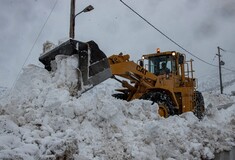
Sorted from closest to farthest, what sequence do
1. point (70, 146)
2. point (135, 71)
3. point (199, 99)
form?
point (70, 146)
point (135, 71)
point (199, 99)

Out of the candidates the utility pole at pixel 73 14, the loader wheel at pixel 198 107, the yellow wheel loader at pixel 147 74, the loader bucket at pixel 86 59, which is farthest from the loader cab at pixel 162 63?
the loader bucket at pixel 86 59

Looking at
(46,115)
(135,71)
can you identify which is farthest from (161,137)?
(135,71)

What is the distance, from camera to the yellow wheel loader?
267 inches

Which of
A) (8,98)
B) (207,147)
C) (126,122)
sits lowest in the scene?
(207,147)

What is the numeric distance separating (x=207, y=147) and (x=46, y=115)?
3909 mm

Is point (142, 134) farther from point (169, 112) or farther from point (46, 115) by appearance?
point (169, 112)

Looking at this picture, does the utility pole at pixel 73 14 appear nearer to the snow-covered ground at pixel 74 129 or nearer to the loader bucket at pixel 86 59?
the snow-covered ground at pixel 74 129

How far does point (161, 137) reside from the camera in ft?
21.6

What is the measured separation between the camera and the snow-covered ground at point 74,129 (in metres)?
4.67

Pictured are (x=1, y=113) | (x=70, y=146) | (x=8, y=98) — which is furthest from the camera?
(x=8, y=98)

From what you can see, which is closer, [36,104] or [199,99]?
[36,104]

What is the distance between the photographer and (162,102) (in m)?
10.3

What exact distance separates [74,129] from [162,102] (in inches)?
207

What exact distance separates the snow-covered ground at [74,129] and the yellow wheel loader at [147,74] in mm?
411
